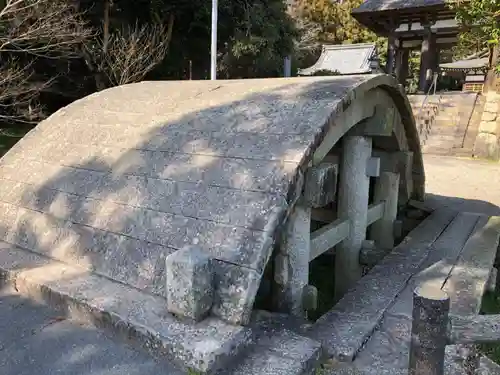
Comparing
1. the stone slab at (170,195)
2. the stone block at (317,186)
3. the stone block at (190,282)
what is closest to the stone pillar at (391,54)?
the stone block at (317,186)

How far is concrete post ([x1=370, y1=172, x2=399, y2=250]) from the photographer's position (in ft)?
15.6

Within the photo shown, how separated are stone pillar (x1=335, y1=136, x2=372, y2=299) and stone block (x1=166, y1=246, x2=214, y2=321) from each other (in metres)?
2.14

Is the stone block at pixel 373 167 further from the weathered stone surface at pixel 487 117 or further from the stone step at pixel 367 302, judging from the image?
the weathered stone surface at pixel 487 117

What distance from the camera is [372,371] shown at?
85.8 inches

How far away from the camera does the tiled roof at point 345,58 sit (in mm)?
22219

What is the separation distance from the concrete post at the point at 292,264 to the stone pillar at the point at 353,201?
1292mm

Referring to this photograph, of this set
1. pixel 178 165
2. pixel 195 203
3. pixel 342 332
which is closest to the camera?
pixel 342 332

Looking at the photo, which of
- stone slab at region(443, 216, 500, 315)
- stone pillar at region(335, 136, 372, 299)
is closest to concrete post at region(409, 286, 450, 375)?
stone slab at region(443, 216, 500, 315)

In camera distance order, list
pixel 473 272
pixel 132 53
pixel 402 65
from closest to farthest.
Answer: pixel 473 272
pixel 132 53
pixel 402 65

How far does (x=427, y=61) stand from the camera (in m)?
18.9

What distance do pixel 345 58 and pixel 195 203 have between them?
21997mm

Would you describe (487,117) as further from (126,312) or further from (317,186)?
(126,312)

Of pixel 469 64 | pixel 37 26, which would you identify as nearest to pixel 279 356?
pixel 37 26

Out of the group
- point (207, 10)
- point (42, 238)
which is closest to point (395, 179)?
point (42, 238)
